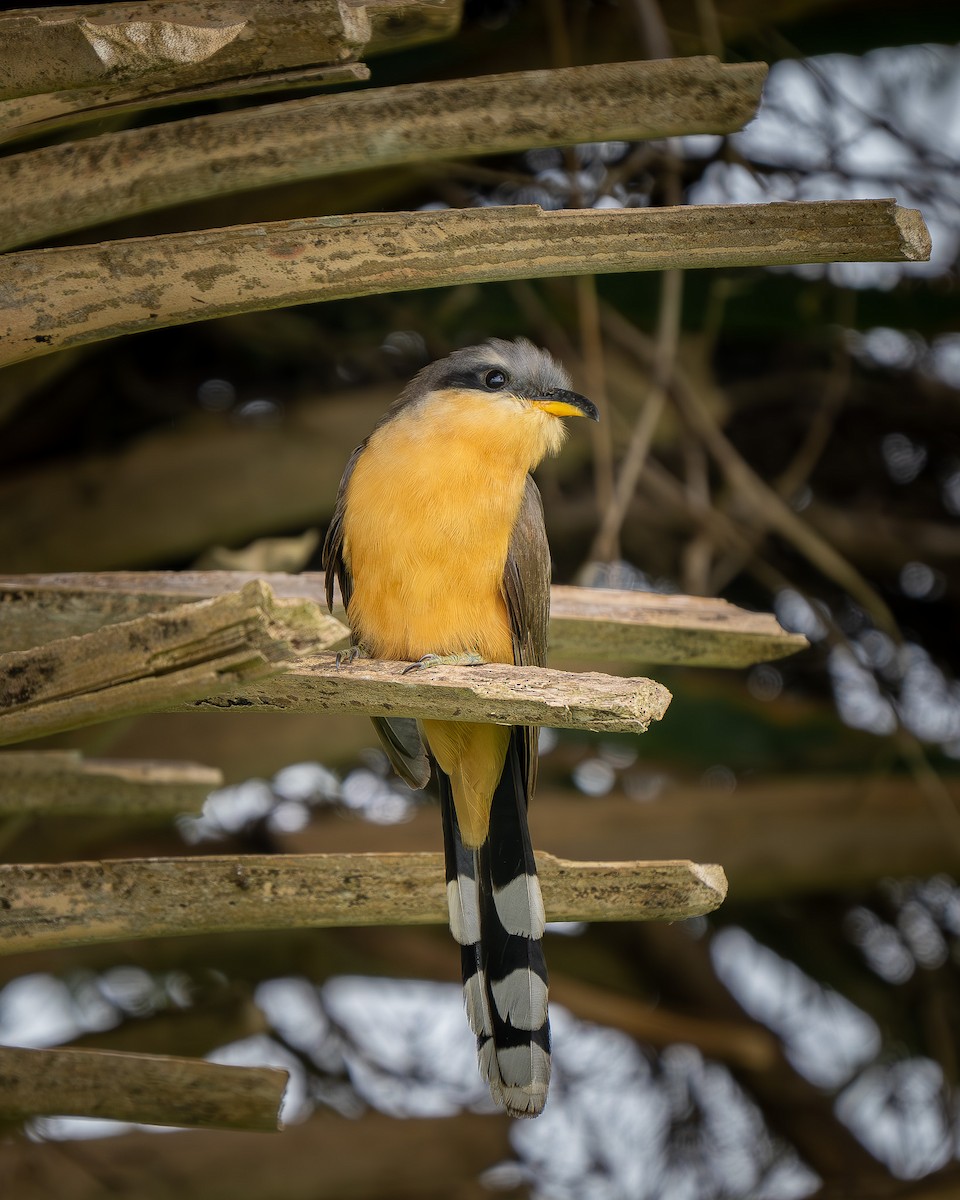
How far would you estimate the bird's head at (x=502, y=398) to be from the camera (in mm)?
2438

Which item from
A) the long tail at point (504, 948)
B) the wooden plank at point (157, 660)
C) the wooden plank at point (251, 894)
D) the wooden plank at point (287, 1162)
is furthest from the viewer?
the wooden plank at point (287, 1162)

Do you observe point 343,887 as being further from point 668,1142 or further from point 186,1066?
point 668,1142

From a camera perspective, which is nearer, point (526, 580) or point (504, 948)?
point (504, 948)

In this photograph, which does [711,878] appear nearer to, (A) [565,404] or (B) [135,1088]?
(B) [135,1088]

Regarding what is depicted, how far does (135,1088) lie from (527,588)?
1.06m

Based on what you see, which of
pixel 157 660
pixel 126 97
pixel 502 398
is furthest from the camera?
pixel 502 398

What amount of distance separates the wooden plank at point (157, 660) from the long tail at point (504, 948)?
2.63ft

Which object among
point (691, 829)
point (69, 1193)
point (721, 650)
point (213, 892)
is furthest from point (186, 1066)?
point (691, 829)

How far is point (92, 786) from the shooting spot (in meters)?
2.03

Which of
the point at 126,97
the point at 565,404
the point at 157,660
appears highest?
the point at 126,97

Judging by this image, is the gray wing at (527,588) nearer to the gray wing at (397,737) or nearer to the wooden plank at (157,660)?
the gray wing at (397,737)

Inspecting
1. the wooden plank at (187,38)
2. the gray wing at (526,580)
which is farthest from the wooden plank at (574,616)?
the wooden plank at (187,38)

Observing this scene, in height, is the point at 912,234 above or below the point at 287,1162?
above

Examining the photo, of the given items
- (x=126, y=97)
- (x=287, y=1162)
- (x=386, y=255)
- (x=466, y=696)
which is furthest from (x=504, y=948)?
(x=287, y=1162)
